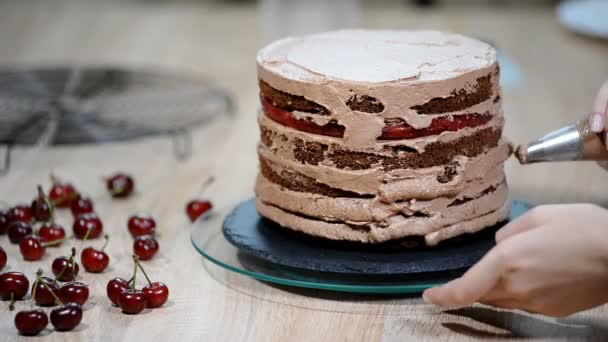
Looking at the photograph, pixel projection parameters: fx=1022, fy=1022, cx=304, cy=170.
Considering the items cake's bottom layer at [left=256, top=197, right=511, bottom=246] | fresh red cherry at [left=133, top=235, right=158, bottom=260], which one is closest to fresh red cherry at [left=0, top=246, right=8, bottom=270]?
fresh red cherry at [left=133, top=235, right=158, bottom=260]

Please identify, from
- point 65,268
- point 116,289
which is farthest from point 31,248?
point 116,289

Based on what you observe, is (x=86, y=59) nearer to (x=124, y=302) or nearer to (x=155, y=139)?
(x=155, y=139)

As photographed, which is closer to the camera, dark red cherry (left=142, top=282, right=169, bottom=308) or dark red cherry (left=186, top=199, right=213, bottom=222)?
dark red cherry (left=142, top=282, right=169, bottom=308)

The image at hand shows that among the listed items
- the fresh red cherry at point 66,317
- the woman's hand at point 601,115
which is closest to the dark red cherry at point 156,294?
the fresh red cherry at point 66,317

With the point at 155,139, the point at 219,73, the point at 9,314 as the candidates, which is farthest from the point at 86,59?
the point at 9,314

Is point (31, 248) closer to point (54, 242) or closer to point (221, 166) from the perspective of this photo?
point (54, 242)

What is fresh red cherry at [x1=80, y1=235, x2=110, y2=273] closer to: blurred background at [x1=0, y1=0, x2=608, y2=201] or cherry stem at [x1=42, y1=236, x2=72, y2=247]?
cherry stem at [x1=42, y1=236, x2=72, y2=247]

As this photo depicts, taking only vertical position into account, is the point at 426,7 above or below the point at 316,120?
below
